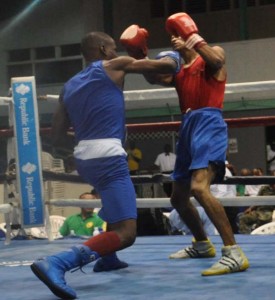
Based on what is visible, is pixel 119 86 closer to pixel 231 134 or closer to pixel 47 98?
pixel 47 98

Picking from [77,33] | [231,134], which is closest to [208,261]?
[231,134]

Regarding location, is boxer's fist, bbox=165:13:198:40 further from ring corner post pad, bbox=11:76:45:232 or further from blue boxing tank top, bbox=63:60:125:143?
ring corner post pad, bbox=11:76:45:232

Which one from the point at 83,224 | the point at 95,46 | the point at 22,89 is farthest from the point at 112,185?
the point at 83,224

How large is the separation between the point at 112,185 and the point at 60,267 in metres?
0.37

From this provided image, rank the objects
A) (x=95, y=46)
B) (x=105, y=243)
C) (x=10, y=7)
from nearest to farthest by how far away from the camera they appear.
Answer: (x=105, y=243) < (x=95, y=46) < (x=10, y=7)

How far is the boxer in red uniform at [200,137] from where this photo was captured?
257cm

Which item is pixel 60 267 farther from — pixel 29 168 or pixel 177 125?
pixel 177 125

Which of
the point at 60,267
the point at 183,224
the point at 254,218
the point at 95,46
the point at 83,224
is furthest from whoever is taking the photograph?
the point at 254,218

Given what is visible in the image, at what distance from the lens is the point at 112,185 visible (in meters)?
2.35

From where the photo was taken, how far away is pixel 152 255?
122 inches

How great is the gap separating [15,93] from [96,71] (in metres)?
1.38

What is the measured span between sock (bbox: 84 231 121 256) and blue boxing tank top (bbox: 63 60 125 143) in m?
0.36

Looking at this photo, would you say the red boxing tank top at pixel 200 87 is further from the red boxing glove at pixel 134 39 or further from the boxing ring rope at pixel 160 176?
the boxing ring rope at pixel 160 176

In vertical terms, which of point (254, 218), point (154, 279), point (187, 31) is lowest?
point (254, 218)
